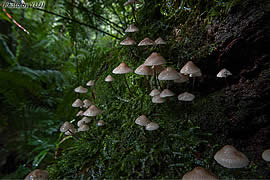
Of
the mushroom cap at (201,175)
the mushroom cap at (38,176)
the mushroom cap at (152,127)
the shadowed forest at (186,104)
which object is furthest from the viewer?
the mushroom cap at (152,127)

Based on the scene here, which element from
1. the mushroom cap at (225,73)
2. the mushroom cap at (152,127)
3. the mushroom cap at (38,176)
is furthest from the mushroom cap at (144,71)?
the mushroom cap at (38,176)

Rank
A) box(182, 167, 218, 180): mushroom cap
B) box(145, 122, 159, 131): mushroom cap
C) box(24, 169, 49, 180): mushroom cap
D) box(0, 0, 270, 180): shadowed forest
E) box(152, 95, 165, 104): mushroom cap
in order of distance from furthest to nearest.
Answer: box(152, 95, 165, 104): mushroom cap < box(145, 122, 159, 131): mushroom cap < box(24, 169, 49, 180): mushroom cap < box(0, 0, 270, 180): shadowed forest < box(182, 167, 218, 180): mushroom cap

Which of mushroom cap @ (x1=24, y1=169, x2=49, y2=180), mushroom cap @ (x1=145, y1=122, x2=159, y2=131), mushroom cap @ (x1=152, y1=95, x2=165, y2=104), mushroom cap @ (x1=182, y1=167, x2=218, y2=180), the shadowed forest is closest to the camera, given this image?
mushroom cap @ (x1=182, y1=167, x2=218, y2=180)

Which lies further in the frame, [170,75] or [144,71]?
[144,71]

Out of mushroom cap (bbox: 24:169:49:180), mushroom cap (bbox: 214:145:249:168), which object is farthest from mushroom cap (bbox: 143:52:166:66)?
mushroom cap (bbox: 24:169:49:180)

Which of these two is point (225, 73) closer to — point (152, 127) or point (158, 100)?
point (158, 100)

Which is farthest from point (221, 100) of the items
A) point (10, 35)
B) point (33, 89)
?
point (10, 35)

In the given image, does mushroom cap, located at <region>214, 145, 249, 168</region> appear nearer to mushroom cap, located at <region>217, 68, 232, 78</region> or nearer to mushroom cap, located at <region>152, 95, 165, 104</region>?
mushroom cap, located at <region>217, 68, 232, 78</region>

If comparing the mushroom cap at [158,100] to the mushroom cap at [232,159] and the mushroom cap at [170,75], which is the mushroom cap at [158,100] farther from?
the mushroom cap at [232,159]

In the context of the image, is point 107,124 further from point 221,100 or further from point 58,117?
point 58,117

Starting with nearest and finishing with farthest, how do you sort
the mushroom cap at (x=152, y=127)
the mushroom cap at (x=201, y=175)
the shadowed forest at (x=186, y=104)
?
the mushroom cap at (x=201, y=175) < the shadowed forest at (x=186, y=104) < the mushroom cap at (x=152, y=127)

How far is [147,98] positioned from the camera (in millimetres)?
2139

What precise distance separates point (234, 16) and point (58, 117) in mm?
3287

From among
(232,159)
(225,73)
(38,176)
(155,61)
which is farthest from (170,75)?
(38,176)
